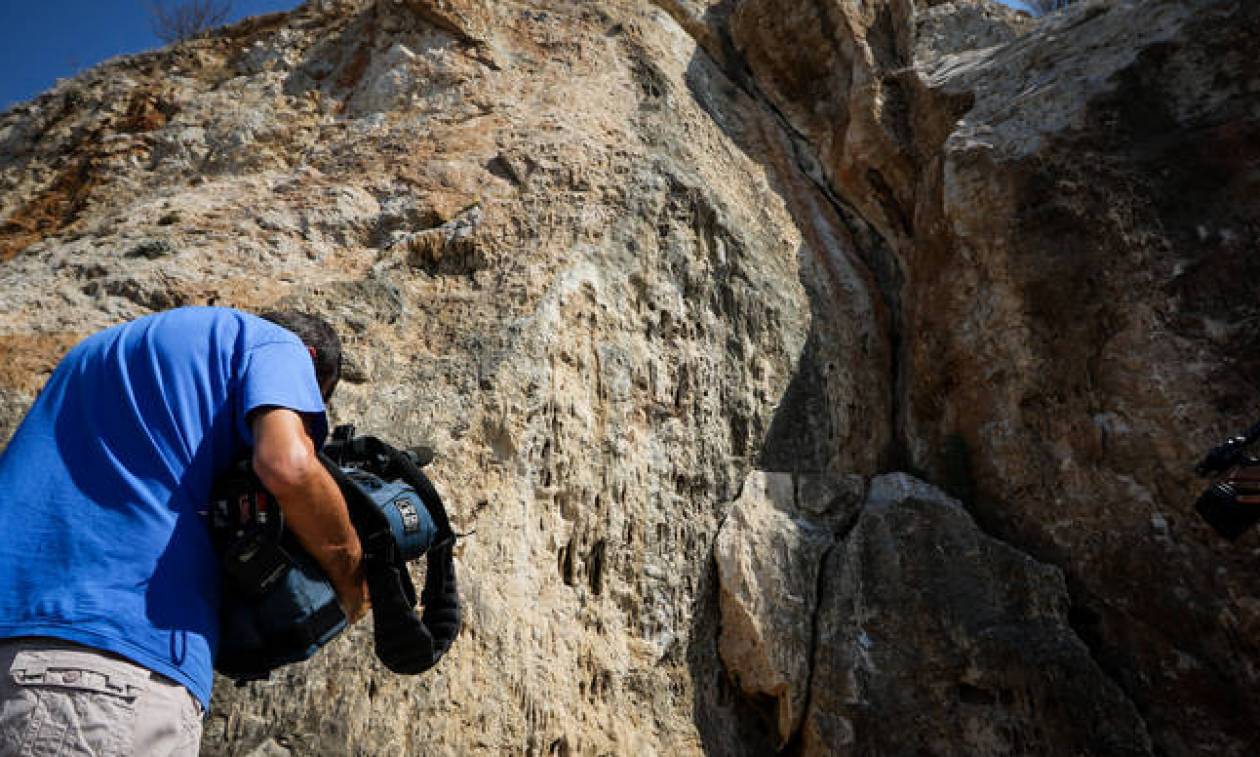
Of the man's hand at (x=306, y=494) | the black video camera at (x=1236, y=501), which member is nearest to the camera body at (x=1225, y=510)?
→ the black video camera at (x=1236, y=501)

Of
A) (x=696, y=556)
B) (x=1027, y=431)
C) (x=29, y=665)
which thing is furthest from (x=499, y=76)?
(x=29, y=665)

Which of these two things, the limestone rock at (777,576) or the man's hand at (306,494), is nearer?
the man's hand at (306,494)

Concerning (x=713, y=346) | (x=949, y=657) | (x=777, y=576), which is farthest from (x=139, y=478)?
(x=713, y=346)

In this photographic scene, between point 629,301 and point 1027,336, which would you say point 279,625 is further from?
point 1027,336

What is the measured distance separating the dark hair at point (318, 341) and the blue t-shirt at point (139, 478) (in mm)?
312

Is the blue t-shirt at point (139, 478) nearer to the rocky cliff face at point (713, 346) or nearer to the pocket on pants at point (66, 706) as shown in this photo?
the pocket on pants at point (66, 706)

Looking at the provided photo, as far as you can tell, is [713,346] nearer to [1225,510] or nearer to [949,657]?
[949,657]

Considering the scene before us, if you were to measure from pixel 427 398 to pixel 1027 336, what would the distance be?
3952 millimetres

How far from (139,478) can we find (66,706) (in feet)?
1.56

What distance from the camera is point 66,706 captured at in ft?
5.51

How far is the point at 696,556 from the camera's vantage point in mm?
5070

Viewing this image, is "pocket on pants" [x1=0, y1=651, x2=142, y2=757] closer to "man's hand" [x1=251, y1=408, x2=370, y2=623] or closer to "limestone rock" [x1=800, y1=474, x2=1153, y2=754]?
"man's hand" [x1=251, y1=408, x2=370, y2=623]

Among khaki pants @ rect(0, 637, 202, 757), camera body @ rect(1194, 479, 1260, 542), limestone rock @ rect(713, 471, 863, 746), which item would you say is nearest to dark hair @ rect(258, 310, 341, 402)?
khaki pants @ rect(0, 637, 202, 757)

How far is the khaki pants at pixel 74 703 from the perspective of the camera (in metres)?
1.66
